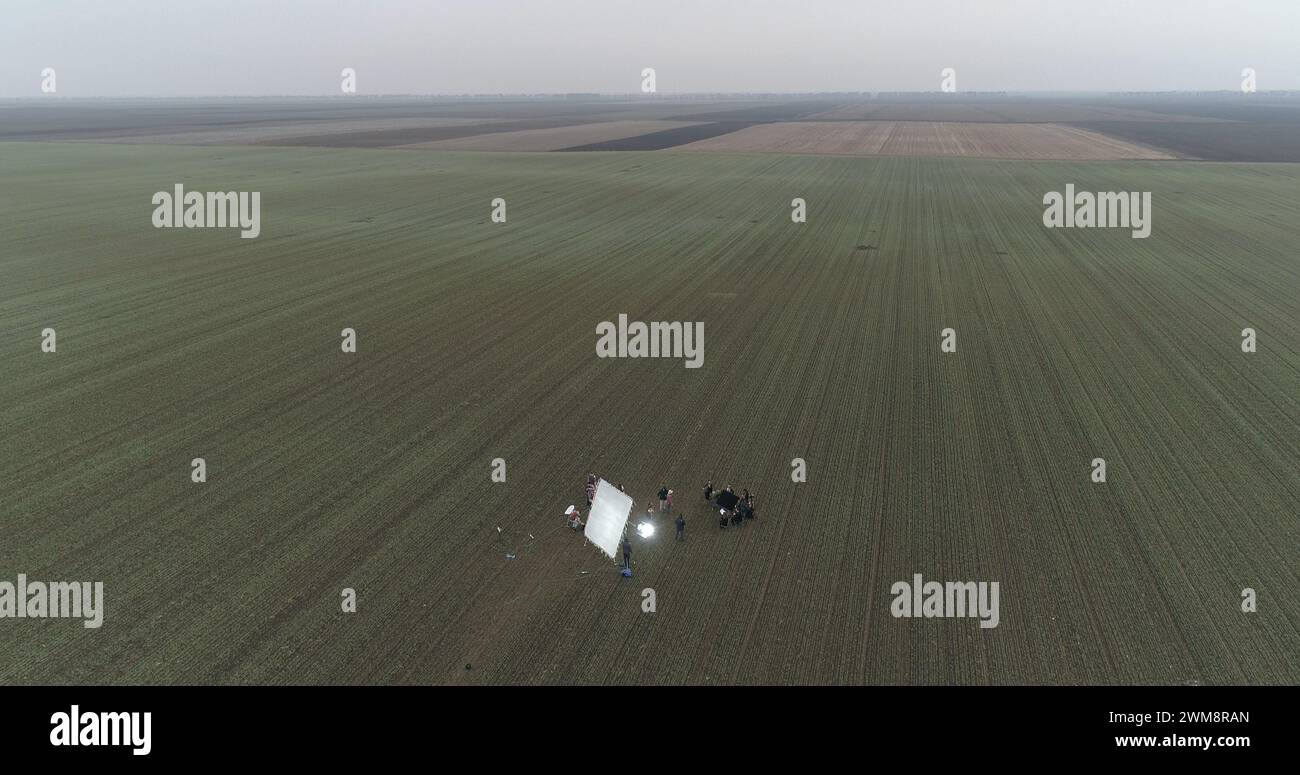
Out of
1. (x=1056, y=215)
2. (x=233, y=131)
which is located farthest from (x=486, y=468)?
(x=233, y=131)

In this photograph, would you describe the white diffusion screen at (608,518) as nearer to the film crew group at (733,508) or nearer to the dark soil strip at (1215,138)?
the film crew group at (733,508)

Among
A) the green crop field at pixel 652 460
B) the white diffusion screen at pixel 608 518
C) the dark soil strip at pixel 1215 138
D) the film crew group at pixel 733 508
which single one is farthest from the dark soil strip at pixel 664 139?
the white diffusion screen at pixel 608 518

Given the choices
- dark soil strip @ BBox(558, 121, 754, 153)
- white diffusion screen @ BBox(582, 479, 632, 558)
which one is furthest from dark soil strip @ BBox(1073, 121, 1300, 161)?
white diffusion screen @ BBox(582, 479, 632, 558)

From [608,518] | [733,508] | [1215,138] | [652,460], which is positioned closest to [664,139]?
[1215,138]
